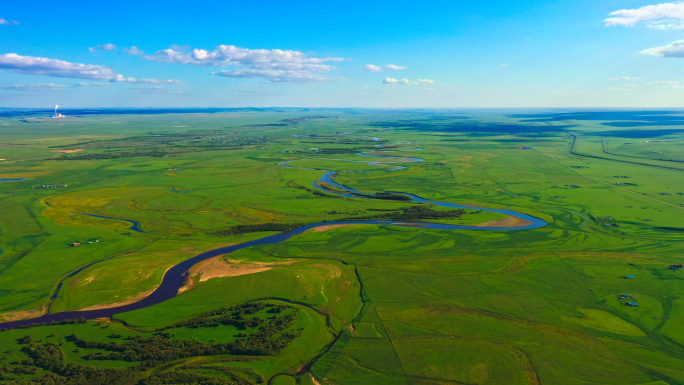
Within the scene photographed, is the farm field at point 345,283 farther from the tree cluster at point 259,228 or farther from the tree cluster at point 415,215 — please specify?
the tree cluster at point 415,215

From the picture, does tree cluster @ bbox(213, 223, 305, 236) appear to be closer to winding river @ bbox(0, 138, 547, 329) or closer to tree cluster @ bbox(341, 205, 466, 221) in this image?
A: winding river @ bbox(0, 138, 547, 329)

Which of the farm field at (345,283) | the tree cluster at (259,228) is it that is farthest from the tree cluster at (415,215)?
the tree cluster at (259,228)

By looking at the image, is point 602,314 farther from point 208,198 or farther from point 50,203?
point 50,203

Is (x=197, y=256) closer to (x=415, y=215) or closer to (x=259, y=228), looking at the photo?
(x=259, y=228)

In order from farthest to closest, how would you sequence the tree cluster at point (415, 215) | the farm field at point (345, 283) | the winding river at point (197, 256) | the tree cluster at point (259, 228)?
the tree cluster at point (415, 215) → the tree cluster at point (259, 228) → the winding river at point (197, 256) → the farm field at point (345, 283)

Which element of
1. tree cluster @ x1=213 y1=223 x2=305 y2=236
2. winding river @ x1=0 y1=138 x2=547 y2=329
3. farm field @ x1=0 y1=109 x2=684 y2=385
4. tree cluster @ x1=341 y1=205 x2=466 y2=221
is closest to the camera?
farm field @ x1=0 y1=109 x2=684 y2=385

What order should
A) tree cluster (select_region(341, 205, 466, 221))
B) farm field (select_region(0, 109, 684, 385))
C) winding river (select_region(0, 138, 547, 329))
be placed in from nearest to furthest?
farm field (select_region(0, 109, 684, 385)), winding river (select_region(0, 138, 547, 329)), tree cluster (select_region(341, 205, 466, 221))

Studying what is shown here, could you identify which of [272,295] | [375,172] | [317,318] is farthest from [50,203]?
[375,172]

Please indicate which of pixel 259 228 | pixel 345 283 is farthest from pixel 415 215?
pixel 345 283

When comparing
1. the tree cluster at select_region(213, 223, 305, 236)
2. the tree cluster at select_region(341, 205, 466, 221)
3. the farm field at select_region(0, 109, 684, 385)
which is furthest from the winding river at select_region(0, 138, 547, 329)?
the tree cluster at select_region(341, 205, 466, 221)

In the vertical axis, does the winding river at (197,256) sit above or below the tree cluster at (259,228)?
below
